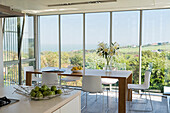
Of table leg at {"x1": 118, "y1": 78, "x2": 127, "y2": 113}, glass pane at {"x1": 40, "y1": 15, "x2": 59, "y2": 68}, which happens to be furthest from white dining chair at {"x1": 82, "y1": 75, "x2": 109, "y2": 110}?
glass pane at {"x1": 40, "y1": 15, "x2": 59, "y2": 68}

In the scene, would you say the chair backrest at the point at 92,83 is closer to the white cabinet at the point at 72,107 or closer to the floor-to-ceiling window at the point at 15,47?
the white cabinet at the point at 72,107

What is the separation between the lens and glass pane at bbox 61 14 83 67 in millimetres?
6836

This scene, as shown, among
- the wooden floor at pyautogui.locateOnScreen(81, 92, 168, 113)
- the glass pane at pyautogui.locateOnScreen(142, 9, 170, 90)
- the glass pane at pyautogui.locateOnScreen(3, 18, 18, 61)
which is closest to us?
the wooden floor at pyautogui.locateOnScreen(81, 92, 168, 113)

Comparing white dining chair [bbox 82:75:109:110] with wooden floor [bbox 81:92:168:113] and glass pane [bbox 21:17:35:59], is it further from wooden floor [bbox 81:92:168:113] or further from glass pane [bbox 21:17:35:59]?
glass pane [bbox 21:17:35:59]

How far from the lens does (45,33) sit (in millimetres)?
7289

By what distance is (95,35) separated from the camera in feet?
21.8

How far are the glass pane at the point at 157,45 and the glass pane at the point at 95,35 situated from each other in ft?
3.99

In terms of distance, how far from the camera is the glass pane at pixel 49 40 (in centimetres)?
714

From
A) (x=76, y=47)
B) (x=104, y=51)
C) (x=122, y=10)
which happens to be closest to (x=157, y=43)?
(x=122, y=10)

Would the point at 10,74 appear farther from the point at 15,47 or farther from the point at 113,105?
the point at 113,105

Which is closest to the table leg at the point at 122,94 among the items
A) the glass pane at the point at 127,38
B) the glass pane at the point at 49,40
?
the glass pane at the point at 127,38

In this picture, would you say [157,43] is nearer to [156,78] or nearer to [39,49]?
[156,78]

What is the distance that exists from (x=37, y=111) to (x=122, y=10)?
5.17 m

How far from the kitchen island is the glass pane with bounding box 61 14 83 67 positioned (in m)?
4.45
